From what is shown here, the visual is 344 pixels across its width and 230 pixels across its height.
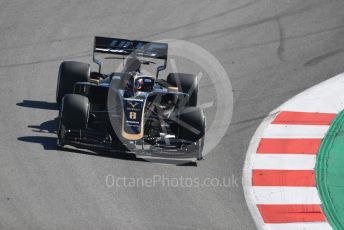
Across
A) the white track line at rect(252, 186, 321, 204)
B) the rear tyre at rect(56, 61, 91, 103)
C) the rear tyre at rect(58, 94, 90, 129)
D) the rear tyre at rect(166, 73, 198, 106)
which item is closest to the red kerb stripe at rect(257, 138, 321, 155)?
the white track line at rect(252, 186, 321, 204)

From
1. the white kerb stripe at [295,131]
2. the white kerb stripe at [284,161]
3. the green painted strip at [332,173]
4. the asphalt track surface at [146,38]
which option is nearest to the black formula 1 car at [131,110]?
the asphalt track surface at [146,38]

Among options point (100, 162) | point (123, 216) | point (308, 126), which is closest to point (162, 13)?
point (308, 126)

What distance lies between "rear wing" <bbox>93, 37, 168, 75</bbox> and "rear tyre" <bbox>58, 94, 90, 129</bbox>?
202cm

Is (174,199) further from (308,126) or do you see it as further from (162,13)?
(162,13)

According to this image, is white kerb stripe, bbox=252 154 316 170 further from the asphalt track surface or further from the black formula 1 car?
the black formula 1 car

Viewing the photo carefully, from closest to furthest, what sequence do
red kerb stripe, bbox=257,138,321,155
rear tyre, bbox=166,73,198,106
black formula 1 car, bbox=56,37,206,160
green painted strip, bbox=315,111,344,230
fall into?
green painted strip, bbox=315,111,344,230
black formula 1 car, bbox=56,37,206,160
red kerb stripe, bbox=257,138,321,155
rear tyre, bbox=166,73,198,106

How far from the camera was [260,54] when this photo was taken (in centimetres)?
1809

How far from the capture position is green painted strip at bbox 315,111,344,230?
1236 centimetres

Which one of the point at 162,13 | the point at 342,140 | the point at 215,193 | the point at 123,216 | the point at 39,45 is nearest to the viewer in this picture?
the point at 123,216

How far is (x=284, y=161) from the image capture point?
1378 centimetres

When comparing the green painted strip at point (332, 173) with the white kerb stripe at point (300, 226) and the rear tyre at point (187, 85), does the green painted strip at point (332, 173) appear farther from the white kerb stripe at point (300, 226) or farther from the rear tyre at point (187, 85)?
the rear tyre at point (187, 85)

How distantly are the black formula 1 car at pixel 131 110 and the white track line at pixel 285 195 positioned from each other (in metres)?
1.31

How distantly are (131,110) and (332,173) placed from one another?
3.48 m

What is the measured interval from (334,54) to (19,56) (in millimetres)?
7025
